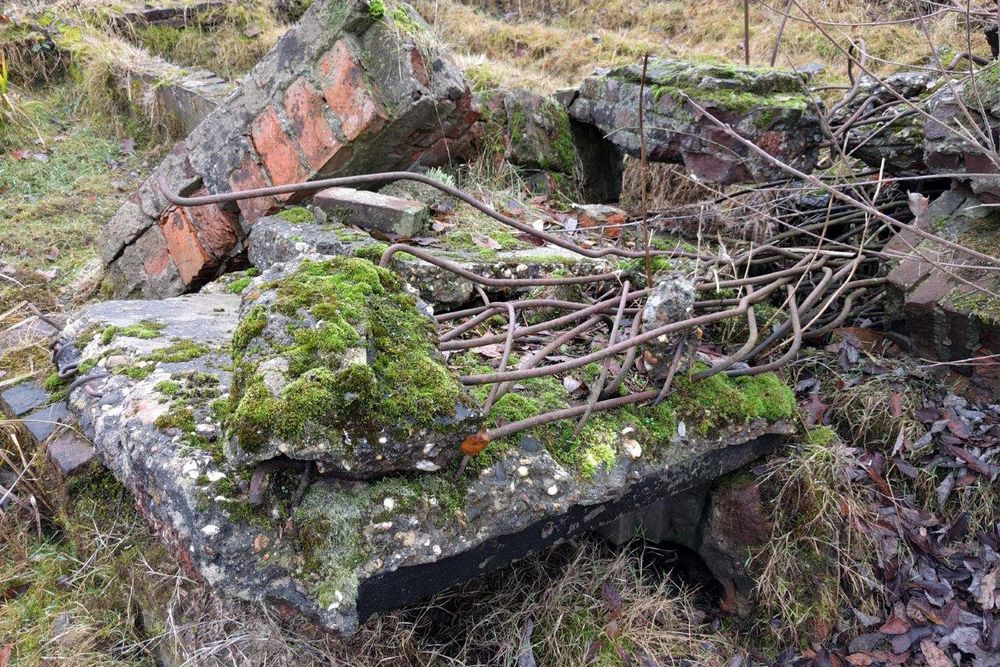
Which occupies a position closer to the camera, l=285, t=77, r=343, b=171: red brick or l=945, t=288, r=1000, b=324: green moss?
l=945, t=288, r=1000, b=324: green moss

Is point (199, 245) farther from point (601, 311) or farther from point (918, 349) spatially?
point (918, 349)

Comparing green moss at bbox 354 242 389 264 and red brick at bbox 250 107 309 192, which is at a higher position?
red brick at bbox 250 107 309 192

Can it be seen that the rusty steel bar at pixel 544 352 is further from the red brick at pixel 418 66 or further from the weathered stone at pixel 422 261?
the red brick at pixel 418 66

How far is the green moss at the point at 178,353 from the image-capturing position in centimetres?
194

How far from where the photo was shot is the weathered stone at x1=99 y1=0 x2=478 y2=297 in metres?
2.97

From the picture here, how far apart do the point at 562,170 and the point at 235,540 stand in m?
3.37

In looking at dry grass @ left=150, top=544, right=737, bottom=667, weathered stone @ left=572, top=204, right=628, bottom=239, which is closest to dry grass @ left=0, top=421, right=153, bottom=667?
dry grass @ left=150, top=544, right=737, bottom=667

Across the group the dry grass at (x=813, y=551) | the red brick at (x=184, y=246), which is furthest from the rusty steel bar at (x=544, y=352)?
the red brick at (x=184, y=246)

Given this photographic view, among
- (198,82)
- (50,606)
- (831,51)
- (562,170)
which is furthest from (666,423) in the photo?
(831,51)

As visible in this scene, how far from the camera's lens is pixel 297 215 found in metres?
2.98

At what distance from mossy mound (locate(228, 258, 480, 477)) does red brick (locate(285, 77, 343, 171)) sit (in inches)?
58.3

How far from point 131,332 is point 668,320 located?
1638 millimetres

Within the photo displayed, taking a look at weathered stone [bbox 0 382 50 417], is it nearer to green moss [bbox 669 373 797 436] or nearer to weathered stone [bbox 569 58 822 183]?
green moss [bbox 669 373 797 436]

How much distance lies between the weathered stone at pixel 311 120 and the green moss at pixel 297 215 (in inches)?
3.6
